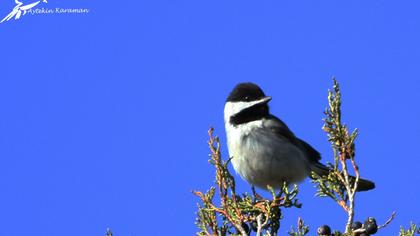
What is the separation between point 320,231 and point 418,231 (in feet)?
2.35

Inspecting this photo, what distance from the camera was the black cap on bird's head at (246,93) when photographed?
8.97 metres

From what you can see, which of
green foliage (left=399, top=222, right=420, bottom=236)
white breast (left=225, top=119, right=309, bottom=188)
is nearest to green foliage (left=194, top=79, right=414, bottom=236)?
green foliage (left=399, top=222, right=420, bottom=236)

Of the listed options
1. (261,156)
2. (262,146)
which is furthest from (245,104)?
(261,156)

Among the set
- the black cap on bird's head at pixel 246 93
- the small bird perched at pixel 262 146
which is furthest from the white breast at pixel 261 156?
the black cap on bird's head at pixel 246 93

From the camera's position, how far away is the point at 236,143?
8.54 m

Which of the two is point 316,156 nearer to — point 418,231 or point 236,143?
point 236,143

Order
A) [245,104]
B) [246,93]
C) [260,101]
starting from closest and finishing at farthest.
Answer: [260,101]
[245,104]
[246,93]

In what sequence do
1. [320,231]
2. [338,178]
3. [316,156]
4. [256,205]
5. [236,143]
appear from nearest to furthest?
1. [320,231]
2. [338,178]
3. [256,205]
4. [236,143]
5. [316,156]

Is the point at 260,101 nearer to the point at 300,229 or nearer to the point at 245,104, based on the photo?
the point at 245,104

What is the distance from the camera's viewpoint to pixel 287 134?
8984 mm

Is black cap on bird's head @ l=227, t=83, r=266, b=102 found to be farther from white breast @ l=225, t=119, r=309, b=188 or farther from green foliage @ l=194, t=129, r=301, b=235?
green foliage @ l=194, t=129, r=301, b=235

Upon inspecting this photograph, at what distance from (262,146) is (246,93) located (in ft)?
2.68

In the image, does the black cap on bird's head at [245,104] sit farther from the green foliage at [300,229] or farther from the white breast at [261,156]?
the green foliage at [300,229]

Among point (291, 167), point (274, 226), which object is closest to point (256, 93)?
point (291, 167)
